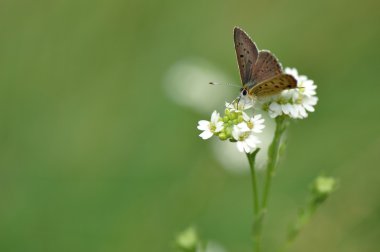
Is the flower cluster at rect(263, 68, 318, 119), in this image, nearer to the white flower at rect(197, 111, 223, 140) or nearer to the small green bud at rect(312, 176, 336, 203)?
the white flower at rect(197, 111, 223, 140)

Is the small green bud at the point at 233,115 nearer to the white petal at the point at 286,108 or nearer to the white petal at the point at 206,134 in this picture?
the white petal at the point at 206,134

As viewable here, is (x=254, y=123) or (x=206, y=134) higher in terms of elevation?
(x=254, y=123)

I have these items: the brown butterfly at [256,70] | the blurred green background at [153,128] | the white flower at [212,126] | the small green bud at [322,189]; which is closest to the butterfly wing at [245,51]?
the brown butterfly at [256,70]

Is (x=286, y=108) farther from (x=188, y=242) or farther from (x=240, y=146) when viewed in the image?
(x=188, y=242)

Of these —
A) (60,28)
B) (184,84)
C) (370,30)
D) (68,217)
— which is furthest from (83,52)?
(370,30)

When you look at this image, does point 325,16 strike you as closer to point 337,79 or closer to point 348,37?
point 348,37

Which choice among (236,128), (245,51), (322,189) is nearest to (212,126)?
(236,128)

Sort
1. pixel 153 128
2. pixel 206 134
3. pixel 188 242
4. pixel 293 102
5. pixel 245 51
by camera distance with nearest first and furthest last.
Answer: pixel 206 134
pixel 293 102
pixel 245 51
pixel 188 242
pixel 153 128

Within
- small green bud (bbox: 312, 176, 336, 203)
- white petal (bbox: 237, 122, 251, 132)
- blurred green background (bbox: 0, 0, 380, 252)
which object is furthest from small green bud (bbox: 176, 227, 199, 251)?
blurred green background (bbox: 0, 0, 380, 252)
